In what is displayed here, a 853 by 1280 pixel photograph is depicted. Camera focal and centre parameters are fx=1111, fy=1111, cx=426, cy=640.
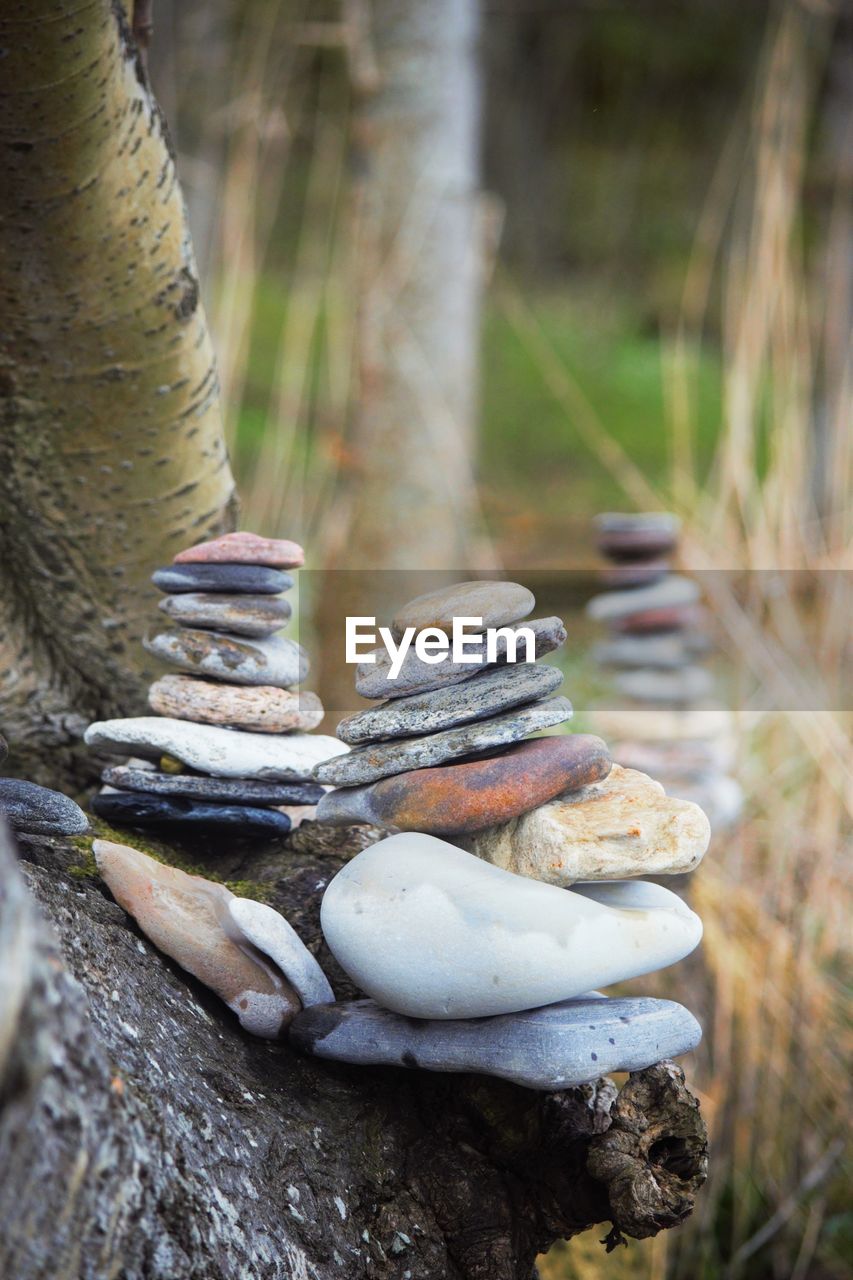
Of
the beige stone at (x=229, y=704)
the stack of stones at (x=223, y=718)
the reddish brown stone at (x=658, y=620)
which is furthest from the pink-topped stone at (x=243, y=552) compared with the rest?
the reddish brown stone at (x=658, y=620)

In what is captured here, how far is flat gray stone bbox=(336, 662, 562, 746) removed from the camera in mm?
724

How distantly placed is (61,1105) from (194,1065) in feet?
0.75

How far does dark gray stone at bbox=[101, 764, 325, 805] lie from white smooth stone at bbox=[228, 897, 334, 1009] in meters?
0.14

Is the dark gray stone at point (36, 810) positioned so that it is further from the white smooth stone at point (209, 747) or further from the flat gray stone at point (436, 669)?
the flat gray stone at point (436, 669)

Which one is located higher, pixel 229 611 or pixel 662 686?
pixel 229 611

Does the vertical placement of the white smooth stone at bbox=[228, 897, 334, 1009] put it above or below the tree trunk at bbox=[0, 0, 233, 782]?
below

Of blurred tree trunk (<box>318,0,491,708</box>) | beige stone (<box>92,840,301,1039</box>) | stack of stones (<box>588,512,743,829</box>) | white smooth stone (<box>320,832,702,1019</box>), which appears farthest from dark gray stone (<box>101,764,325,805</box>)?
blurred tree trunk (<box>318,0,491,708</box>)

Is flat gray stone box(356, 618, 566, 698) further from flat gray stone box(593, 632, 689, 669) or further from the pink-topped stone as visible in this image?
flat gray stone box(593, 632, 689, 669)

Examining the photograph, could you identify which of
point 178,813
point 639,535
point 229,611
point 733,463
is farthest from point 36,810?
point 639,535

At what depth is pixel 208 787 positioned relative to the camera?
0.86 meters

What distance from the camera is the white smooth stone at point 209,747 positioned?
0.86 m

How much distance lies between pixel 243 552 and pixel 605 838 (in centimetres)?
39

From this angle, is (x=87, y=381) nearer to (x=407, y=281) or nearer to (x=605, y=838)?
(x=605, y=838)

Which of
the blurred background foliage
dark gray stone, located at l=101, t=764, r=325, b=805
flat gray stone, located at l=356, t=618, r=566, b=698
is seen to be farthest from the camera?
the blurred background foliage
